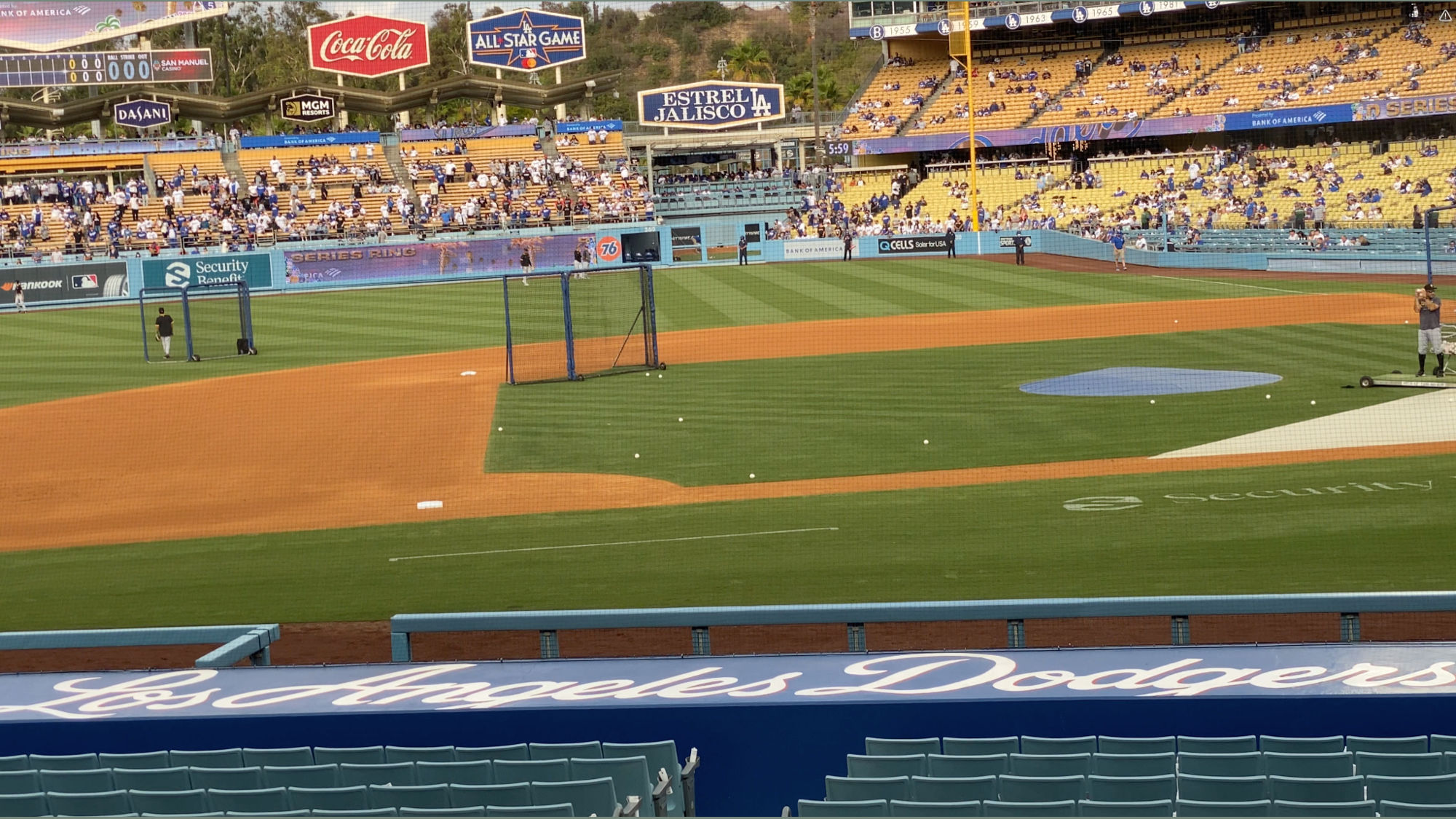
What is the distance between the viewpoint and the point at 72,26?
172 feet

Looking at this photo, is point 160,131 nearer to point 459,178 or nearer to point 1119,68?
point 459,178

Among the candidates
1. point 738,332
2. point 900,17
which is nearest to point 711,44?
point 900,17

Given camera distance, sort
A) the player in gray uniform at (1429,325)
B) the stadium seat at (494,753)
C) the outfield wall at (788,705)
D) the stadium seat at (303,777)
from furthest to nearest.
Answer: the player in gray uniform at (1429,325)
the outfield wall at (788,705)
the stadium seat at (494,753)
the stadium seat at (303,777)

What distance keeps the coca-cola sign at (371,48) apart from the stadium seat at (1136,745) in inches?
1987

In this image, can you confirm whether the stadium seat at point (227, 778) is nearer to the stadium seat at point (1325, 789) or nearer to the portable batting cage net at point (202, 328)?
the stadium seat at point (1325, 789)

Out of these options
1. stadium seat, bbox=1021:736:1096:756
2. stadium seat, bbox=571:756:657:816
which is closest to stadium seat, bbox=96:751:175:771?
stadium seat, bbox=571:756:657:816

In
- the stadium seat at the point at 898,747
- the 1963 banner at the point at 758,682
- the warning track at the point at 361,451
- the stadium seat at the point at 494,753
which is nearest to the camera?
the stadium seat at the point at 898,747

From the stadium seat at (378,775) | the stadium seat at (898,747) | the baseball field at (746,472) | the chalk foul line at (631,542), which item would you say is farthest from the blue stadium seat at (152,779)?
the chalk foul line at (631,542)

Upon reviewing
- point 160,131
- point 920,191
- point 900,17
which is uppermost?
point 900,17

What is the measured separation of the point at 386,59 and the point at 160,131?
8.74 metres

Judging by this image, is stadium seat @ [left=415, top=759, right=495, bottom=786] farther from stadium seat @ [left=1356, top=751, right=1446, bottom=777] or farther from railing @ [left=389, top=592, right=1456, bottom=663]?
stadium seat @ [left=1356, top=751, right=1446, bottom=777]

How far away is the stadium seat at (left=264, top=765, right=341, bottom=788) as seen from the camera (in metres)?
5.90

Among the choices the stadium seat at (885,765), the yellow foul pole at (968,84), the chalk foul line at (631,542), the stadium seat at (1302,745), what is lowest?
the chalk foul line at (631,542)

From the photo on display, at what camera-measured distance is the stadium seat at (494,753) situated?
6.38 m
